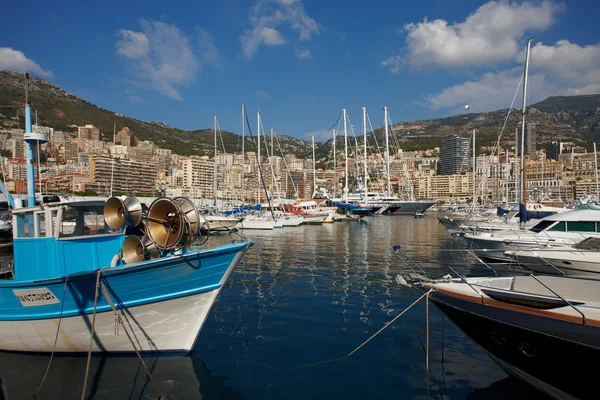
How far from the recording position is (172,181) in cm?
12925

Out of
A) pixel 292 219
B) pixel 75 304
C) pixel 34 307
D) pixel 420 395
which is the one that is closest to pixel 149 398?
pixel 75 304

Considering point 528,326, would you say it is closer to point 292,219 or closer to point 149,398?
point 149,398

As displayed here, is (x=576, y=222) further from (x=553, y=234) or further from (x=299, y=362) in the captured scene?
(x=299, y=362)

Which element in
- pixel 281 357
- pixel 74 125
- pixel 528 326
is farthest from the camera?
pixel 74 125

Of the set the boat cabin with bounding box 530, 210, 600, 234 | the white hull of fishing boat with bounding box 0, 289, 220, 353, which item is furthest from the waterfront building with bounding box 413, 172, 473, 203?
the white hull of fishing boat with bounding box 0, 289, 220, 353

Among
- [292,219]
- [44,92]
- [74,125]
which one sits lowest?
[292,219]

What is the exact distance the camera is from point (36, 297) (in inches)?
272

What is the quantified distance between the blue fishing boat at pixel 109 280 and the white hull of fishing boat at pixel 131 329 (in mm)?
17

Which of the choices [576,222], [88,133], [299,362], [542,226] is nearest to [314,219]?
[542,226]

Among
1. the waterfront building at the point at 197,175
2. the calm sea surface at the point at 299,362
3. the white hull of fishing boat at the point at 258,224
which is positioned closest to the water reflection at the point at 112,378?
the calm sea surface at the point at 299,362

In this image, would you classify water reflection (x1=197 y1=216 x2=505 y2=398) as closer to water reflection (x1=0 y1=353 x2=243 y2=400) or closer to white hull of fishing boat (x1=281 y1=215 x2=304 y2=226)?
water reflection (x1=0 y1=353 x2=243 y2=400)

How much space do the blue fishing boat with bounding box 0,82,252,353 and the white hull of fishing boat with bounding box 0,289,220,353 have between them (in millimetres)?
17

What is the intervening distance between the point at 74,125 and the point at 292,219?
105 metres

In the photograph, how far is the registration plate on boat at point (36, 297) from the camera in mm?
6812
